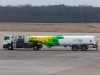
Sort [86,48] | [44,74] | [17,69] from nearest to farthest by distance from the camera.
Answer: [44,74], [17,69], [86,48]

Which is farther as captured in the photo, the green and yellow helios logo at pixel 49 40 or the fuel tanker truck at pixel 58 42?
the green and yellow helios logo at pixel 49 40

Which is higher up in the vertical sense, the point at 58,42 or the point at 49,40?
the point at 49,40

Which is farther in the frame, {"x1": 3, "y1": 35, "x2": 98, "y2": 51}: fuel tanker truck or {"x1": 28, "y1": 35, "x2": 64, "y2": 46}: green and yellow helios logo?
{"x1": 28, "y1": 35, "x2": 64, "y2": 46}: green and yellow helios logo

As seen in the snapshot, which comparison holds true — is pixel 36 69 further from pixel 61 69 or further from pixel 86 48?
pixel 86 48

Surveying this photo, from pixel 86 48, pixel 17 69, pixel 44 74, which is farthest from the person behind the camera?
pixel 86 48

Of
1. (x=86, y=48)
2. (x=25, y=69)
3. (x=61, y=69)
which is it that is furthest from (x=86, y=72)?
(x=86, y=48)

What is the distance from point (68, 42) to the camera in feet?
181

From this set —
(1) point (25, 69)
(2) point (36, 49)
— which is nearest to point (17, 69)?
(1) point (25, 69)

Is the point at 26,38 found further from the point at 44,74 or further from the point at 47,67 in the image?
the point at 44,74

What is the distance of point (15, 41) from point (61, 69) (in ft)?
83.1

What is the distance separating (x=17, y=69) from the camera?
31.5m

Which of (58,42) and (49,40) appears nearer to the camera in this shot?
(58,42)

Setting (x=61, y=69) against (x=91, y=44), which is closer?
(x=61, y=69)

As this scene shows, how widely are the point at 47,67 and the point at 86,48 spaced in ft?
73.4
